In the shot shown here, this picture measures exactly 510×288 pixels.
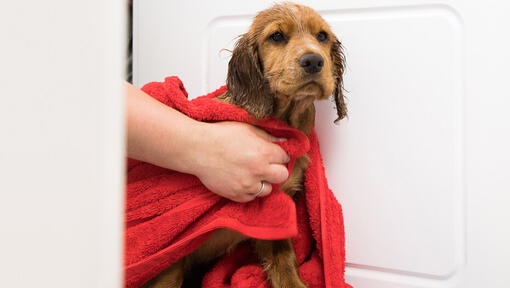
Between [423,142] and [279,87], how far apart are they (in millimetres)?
429

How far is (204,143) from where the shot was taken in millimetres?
937

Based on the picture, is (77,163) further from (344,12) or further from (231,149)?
(344,12)

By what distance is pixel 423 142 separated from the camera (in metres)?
1.06

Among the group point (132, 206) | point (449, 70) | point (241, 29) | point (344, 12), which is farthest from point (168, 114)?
point (449, 70)

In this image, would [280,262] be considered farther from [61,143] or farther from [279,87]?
[61,143]

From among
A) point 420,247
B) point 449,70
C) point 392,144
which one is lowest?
point 420,247

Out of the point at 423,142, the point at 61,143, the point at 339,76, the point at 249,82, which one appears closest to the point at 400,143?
the point at 423,142

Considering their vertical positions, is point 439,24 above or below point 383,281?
above

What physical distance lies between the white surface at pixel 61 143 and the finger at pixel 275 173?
2.23 feet

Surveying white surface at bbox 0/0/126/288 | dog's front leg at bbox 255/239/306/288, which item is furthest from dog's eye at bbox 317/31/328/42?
white surface at bbox 0/0/126/288

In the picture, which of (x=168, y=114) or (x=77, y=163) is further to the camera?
(x=168, y=114)

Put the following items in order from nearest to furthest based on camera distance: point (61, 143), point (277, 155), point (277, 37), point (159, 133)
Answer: point (61, 143) → point (159, 133) → point (277, 155) → point (277, 37)

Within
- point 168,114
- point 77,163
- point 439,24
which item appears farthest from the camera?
Answer: point 439,24

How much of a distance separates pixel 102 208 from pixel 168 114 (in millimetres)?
662
